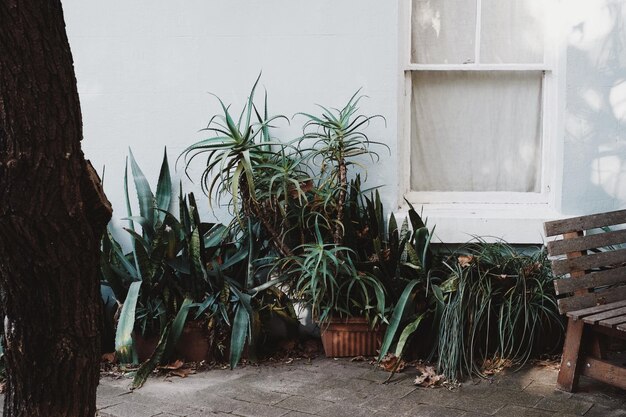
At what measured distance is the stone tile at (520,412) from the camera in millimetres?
3891

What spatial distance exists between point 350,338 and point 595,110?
2038 mm

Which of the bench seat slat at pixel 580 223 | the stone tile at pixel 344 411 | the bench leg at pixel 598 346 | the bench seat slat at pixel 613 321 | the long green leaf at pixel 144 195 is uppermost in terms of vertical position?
the long green leaf at pixel 144 195

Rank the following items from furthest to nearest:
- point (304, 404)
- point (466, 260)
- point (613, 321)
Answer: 1. point (466, 260)
2. point (304, 404)
3. point (613, 321)

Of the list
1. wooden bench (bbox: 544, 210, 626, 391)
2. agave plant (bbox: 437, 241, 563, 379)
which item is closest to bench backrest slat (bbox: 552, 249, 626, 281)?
wooden bench (bbox: 544, 210, 626, 391)

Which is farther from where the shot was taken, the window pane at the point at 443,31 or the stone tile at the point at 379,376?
the window pane at the point at 443,31

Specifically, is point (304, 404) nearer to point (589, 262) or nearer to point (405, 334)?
point (405, 334)

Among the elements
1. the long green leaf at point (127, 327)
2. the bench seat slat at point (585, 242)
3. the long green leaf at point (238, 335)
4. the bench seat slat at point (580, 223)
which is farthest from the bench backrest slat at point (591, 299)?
the long green leaf at point (127, 327)

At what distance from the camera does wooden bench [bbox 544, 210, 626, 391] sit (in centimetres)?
402

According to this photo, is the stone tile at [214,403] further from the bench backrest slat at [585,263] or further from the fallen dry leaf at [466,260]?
the bench backrest slat at [585,263]

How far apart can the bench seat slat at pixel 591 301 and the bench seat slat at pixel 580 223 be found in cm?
34

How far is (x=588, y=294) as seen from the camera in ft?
14.0

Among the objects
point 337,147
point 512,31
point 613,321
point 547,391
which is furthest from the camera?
point 512,31

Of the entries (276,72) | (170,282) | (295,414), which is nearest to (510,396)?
(295,414)

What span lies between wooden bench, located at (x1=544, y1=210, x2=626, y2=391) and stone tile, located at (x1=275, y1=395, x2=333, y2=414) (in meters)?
1.23
